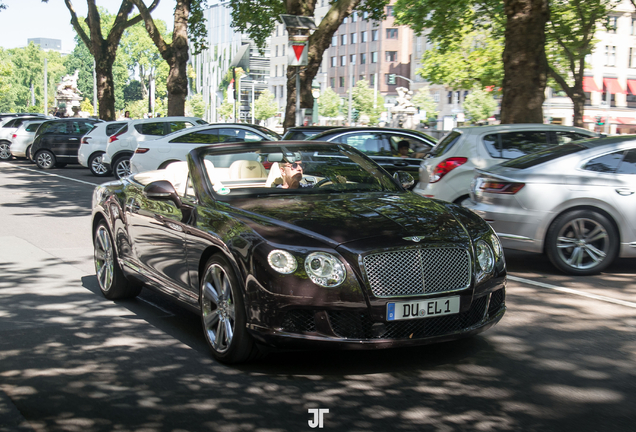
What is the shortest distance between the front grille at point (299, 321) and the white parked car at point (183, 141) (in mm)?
13547

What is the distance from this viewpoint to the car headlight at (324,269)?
4559mm

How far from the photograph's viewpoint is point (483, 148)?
33.7ft

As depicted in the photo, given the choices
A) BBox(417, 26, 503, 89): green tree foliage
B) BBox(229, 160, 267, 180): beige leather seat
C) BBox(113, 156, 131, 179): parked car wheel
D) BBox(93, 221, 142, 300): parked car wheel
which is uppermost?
BBox(417, 26, 503, 89): green tree foliage

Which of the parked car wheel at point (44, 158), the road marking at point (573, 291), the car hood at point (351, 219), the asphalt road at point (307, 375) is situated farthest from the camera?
the parked car wheel at point (44, 158)

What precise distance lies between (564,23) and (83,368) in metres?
27.7

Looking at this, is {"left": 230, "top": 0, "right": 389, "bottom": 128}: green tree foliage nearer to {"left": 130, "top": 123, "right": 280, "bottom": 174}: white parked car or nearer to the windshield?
{"left": 130, "top": 123, "right": 280, "bottom": 174}: white parked car

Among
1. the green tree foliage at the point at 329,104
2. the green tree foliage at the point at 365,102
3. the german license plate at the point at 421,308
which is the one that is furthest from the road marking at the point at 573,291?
the green tree foliage at the point at 329,104

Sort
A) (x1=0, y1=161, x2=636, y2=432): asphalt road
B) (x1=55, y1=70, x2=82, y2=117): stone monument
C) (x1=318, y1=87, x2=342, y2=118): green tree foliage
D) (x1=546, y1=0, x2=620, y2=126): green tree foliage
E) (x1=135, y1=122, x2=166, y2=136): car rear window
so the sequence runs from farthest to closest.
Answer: (x1=318, y1=87, x2=342, y2=118): green tree foliage → (x1=55, y1=70, x2=82, y2=117): stone monument → (x1=546, y1=0, x2=620, y2=126): green tree foliage → (x1=135, y1=122, x2=166, y2=136): car rear window → (x1=0, y1=161, x2=636, y2=432): asphalt road

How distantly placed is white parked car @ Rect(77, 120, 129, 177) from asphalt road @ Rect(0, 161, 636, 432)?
55.0 feet

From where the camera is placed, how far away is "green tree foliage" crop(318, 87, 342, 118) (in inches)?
3996

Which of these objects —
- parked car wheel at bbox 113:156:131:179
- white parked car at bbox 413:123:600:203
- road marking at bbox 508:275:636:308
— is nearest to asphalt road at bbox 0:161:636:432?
road marking at bbox 508:275:636:308

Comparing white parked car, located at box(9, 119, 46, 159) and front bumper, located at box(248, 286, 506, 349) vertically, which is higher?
white parked car, located at box(9, 119, 46, 159)

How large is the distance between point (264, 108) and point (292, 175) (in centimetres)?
11382

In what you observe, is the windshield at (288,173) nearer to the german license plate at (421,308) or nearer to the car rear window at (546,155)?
the german license plate at (421,308)
